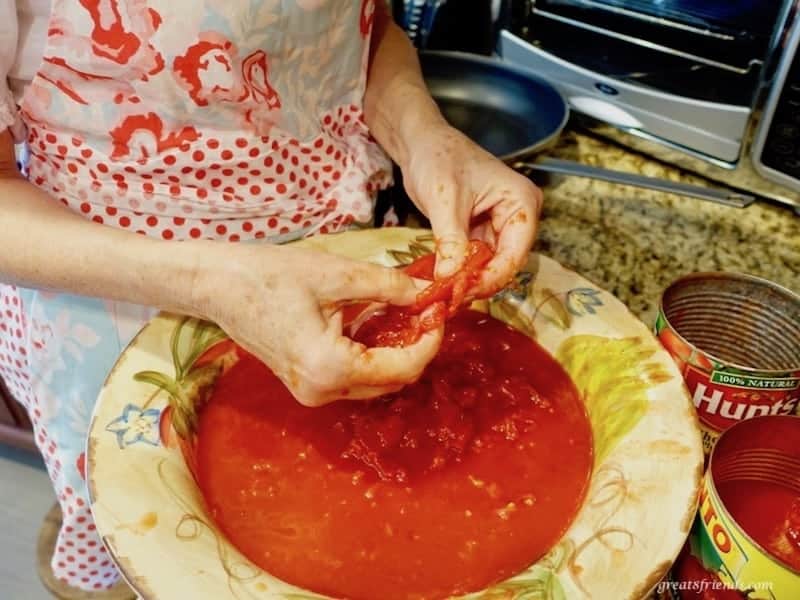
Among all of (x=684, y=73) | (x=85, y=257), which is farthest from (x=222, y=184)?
(x=684, y=73)

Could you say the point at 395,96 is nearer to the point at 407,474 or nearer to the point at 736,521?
the point at 407,474

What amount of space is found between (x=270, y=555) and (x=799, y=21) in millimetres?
798

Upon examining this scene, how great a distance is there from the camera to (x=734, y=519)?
556mm

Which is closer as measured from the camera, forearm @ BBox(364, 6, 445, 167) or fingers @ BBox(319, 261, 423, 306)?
fingers @ BBox(319, 261, 423, 306)

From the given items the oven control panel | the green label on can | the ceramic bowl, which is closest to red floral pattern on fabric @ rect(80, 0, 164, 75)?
the ceramic bowl

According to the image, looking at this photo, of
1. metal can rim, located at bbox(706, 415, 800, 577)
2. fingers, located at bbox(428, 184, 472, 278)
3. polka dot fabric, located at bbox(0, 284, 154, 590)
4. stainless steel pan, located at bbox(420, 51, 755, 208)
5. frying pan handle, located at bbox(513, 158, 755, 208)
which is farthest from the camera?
stainless steel pan, located at bbox(420, 51, 755, 208)

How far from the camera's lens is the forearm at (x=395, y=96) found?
90 cm

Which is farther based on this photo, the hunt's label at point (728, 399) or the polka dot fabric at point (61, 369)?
the polka dot fabric at point (61, 369)

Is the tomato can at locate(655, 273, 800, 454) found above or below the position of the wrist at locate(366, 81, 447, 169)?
below

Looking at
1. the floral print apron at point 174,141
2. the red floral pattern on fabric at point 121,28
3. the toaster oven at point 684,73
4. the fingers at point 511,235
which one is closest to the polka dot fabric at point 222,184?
the floral print apron at point 174,141

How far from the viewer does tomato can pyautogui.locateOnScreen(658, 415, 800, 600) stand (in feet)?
1.76

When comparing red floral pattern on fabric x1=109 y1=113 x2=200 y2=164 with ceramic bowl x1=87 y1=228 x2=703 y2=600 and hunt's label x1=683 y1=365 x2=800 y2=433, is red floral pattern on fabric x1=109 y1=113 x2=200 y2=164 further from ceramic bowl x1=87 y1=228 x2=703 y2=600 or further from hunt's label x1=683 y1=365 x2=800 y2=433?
hunt's label x1=683 y1=365 x2=800 y2=433

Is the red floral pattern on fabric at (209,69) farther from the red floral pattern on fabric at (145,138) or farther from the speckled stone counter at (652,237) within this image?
the speckled stone counter at (652,237)

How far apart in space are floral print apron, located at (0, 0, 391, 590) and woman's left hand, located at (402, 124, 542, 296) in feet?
0.39
